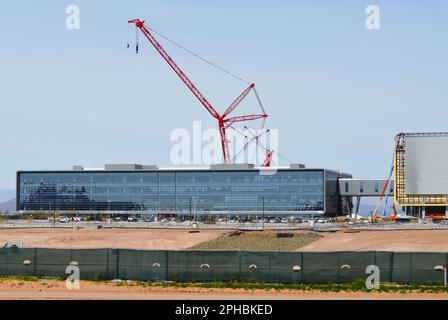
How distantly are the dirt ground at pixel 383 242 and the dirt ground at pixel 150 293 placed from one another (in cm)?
2965

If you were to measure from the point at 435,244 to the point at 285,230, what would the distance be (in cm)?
4312

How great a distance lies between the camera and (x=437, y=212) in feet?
594

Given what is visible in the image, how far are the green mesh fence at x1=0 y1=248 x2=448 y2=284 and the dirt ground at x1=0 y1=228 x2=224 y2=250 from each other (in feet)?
141

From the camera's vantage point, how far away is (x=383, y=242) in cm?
8862

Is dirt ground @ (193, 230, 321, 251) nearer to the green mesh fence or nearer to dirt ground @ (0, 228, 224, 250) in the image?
dirt ground @ (0, 228, 224, 250)

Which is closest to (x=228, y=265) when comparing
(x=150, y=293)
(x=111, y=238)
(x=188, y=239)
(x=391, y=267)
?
(x=150, y=293)

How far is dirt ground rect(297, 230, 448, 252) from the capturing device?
3152 inches

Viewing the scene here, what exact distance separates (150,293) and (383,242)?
4511 cm

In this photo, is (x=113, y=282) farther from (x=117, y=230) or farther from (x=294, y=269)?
(x=117, y=230)

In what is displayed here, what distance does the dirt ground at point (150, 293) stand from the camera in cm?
4616

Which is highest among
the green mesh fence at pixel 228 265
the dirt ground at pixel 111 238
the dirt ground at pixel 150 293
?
the green mesh fence at pixel 228 265

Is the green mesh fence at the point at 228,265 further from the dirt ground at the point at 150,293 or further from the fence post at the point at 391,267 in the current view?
the dirt ground at the point at 150,293

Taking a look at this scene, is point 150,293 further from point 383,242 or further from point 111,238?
point 111,238

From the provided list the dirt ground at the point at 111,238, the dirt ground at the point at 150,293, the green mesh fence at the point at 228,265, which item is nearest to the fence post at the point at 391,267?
the green mesh fence at the point at 228,265
